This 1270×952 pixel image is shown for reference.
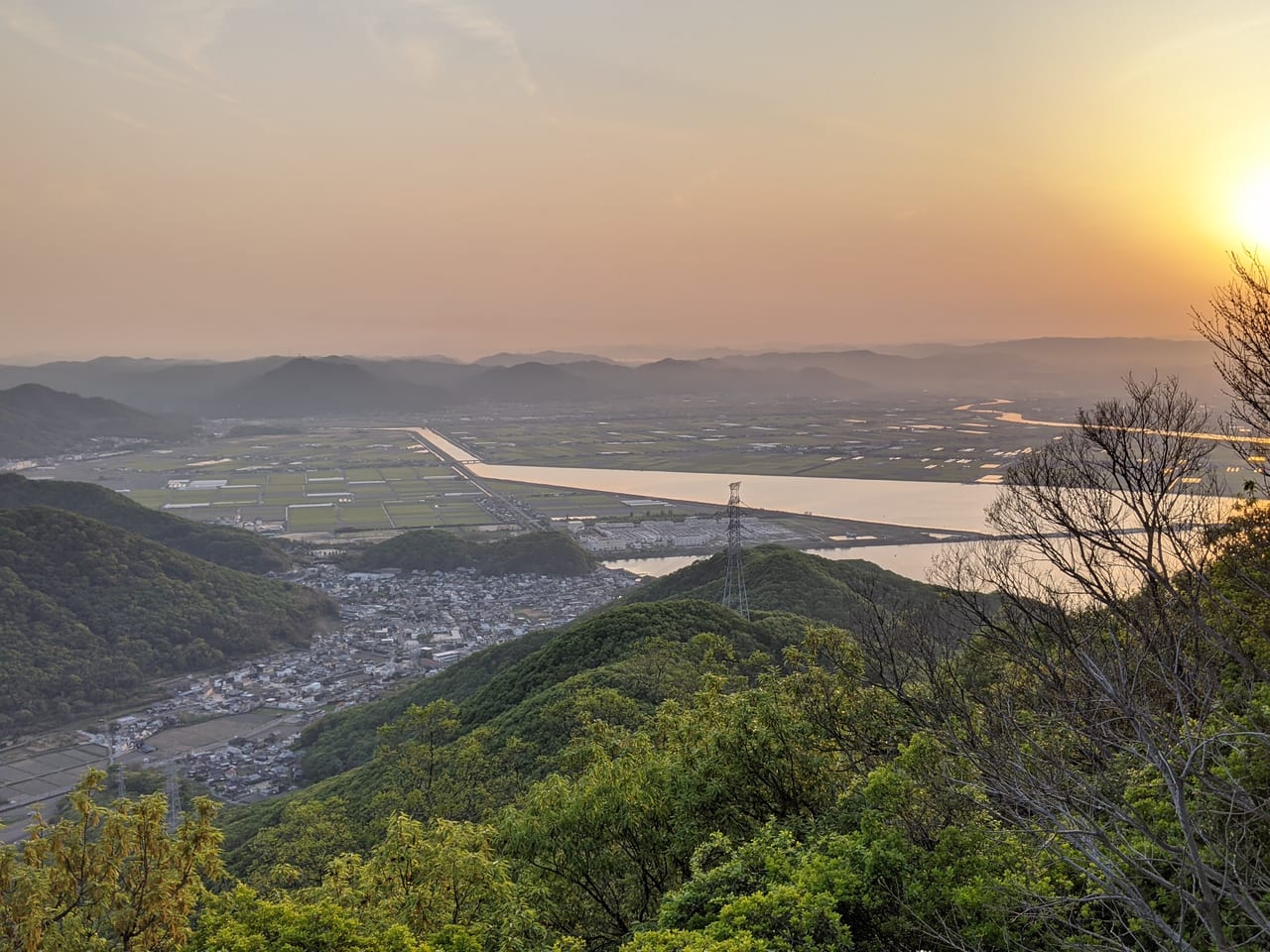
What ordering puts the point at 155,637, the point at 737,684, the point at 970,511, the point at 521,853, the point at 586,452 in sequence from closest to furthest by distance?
the point at 521,853, the point at 737,684, the point at 155,637, the point at 970,511, the point at 586,452

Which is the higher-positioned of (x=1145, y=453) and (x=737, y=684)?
(x=1145, y=453)

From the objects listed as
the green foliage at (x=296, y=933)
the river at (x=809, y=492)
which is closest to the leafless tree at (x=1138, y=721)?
the green foliage at (x=296, y=933)

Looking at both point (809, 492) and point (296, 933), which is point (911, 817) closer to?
point (296, 933)

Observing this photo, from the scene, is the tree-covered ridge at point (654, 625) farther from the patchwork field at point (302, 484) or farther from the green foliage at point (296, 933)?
the patchwork field at point (302, 484)

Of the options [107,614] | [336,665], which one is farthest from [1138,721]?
[107,614]

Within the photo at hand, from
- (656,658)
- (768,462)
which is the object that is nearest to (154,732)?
(656,658)

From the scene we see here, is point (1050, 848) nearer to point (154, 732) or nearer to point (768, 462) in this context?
point (154, 732)
